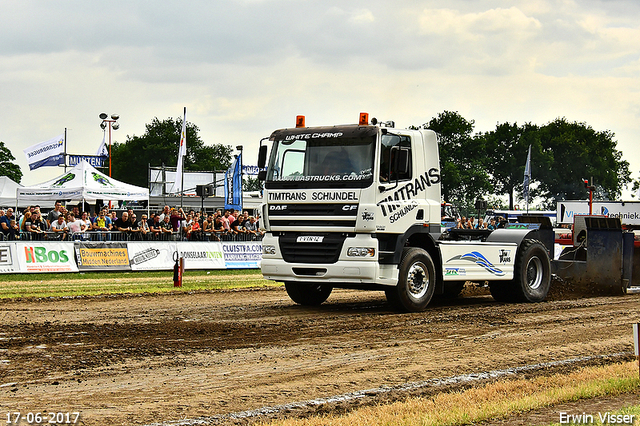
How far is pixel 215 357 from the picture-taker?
8070 mm

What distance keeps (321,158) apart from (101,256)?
1224 centimetres

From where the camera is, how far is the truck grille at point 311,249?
11695 millimetres

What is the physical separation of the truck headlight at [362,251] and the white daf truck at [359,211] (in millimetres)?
15

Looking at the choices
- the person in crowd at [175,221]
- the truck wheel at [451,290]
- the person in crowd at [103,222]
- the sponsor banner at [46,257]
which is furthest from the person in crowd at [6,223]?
the truck wheel at [451,290]

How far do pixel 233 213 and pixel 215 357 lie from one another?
18.9 m

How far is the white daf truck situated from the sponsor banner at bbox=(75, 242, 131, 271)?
1100 centimetres

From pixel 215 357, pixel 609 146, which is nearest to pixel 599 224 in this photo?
pixel 215 357

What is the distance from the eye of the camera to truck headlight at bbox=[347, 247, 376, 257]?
11500 millimetres

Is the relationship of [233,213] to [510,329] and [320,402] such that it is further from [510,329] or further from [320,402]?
[320,402]

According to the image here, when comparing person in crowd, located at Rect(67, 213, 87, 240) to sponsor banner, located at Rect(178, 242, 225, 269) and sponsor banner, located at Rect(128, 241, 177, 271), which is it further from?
sponsor banner, located at Rect(178, 242, 225, 269)

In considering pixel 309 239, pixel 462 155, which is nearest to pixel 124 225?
pixel 309 239

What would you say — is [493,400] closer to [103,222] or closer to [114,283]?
[114,283]

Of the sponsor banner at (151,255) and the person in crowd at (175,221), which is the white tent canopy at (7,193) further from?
the sponsor banner at (151,255)

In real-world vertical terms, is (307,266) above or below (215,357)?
above
